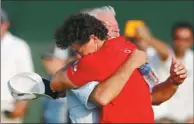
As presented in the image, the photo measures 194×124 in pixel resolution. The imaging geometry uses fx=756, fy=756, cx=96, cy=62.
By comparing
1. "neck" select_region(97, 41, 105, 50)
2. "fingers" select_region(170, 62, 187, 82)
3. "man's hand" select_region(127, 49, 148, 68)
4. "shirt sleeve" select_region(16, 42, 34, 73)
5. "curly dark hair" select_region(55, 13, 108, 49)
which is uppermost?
"curly dark hair" select_region(55, 13, 108, 49)

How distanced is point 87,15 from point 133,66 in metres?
0.40

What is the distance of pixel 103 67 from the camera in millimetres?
3943

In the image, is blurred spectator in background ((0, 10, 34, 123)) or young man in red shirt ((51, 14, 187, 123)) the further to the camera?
blurred spectator in background ((0, 10, 34, 123))

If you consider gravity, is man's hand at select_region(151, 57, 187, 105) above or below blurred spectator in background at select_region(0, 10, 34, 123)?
above

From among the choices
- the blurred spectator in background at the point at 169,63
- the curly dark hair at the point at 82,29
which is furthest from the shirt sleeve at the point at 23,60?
the curly dark hair at the point at 82,29

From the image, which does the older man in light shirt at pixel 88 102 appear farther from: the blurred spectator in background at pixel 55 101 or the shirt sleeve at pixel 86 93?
the blurred spectator in background at pixel 55 101

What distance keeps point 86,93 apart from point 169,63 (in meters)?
3.59

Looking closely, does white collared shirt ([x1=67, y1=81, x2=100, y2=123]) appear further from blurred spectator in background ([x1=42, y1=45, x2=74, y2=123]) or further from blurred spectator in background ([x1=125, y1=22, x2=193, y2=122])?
blurred spectator in background ([x1=42, y1=45, x2=74, y2=123])

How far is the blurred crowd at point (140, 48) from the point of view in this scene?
7.20m

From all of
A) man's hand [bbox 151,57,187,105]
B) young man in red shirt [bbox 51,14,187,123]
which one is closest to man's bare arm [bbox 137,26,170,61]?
man's hand [bbox 151,57,187,105]

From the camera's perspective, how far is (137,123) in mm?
4020

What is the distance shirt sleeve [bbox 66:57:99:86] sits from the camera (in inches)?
156

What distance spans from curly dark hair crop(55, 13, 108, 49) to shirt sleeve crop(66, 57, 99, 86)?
0.12 m

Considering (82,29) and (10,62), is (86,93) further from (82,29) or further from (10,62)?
(10,62)
